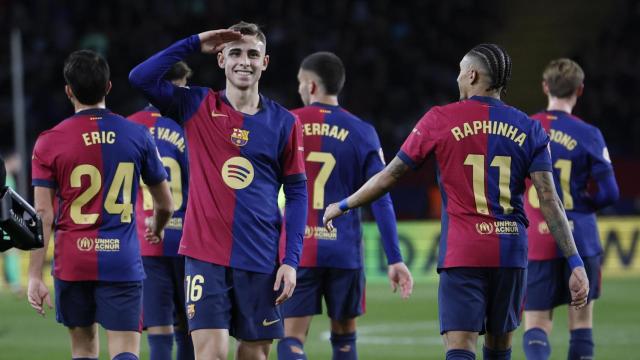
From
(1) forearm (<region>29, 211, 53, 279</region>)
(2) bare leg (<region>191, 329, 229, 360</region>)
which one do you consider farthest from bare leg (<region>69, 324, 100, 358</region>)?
(2) bare leg (<region>191, 329, 229, 360</region>)

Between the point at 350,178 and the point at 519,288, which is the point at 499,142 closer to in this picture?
the point at 519,288

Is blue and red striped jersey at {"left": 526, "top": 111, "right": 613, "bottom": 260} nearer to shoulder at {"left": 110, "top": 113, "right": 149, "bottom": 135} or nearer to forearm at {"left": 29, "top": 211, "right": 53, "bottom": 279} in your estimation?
shoulder at {"left": 110, "top": 113, "right": 149, "bottom": 135}

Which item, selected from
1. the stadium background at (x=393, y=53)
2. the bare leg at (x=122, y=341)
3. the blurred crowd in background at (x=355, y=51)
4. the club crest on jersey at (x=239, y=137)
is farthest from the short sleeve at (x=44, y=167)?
the blurred crowd in background at (x=355, y=51)

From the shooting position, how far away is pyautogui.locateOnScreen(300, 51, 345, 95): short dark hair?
8.38 m

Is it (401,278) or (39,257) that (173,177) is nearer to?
(39,257)

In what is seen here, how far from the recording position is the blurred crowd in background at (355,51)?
73.0ft

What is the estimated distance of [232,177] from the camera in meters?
6.38

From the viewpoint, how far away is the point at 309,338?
12570 mm

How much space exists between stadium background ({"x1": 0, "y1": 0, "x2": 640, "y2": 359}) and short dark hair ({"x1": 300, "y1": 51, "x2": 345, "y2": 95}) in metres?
10.2

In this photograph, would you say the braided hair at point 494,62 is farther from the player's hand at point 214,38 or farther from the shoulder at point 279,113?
the player's hand at point 214,38

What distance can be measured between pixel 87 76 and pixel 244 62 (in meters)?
1.05

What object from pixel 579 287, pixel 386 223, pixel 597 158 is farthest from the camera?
pixel 597 158

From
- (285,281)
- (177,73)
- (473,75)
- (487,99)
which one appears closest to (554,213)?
(487,99)

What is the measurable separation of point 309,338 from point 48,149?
6125 mm
